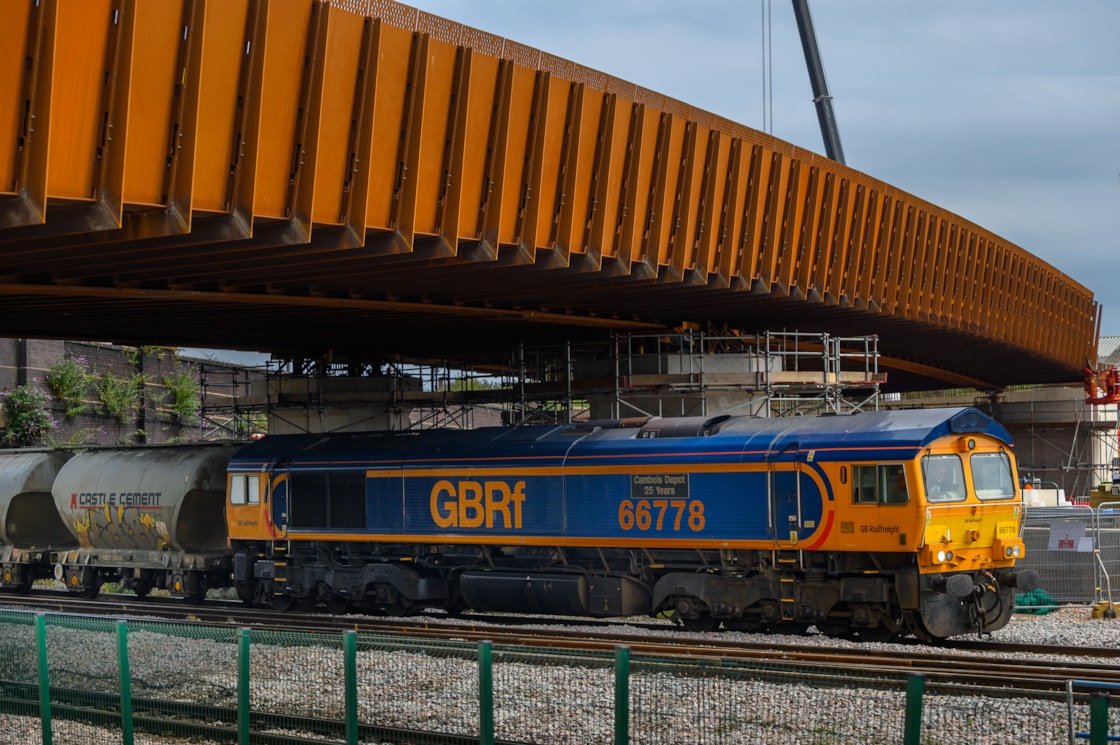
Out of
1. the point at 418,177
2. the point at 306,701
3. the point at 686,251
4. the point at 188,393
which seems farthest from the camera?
the point at 188,393

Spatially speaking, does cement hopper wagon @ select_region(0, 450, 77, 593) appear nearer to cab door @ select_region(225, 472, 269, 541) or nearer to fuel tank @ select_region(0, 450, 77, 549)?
fuel tank @ select_region(0, 450, 77, 549)

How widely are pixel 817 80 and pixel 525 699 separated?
72.0 meters

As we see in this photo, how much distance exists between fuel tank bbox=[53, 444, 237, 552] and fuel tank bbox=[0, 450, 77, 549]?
6.15 ft

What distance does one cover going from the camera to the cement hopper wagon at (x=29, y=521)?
33.9 metres

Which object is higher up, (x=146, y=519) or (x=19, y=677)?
(x=146, y=519)

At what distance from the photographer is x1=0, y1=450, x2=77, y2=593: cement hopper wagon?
33.9 m

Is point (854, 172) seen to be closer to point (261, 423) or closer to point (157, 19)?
point (157, 19)

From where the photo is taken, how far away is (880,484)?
19.4m

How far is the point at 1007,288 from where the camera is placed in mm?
51000

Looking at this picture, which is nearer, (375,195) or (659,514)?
(375,195)

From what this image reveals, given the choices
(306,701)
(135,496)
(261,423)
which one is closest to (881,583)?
(306,701)

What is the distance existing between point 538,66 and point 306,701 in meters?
14.7

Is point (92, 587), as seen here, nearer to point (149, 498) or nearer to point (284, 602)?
point (149, 498)

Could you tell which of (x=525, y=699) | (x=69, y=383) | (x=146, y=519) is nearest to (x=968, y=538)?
(x=525, y=699)
